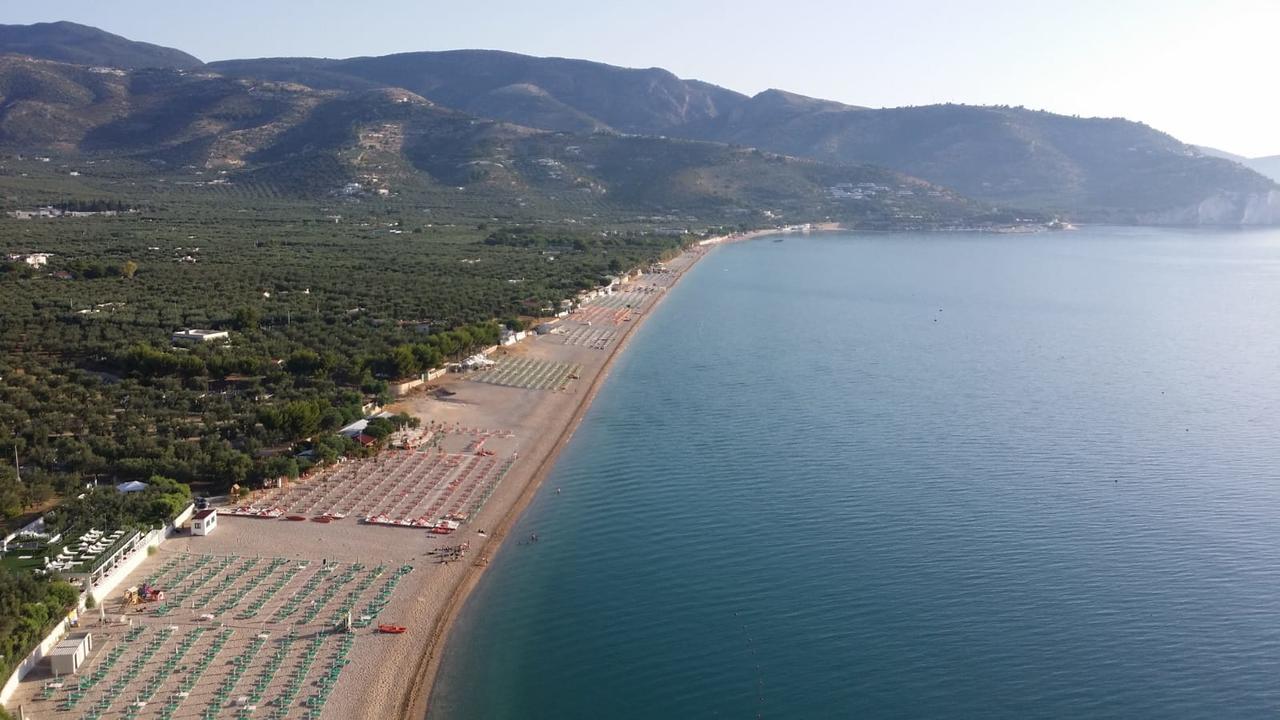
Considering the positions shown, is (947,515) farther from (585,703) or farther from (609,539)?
(585,703)

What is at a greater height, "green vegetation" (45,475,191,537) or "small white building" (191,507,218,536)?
"green vegetation" (45,475,191,537)

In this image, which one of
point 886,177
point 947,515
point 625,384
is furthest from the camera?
point 886,177

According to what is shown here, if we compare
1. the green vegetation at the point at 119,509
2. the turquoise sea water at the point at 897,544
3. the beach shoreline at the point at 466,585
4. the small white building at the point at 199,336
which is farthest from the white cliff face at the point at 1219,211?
the green vegetation at the point at 119,509

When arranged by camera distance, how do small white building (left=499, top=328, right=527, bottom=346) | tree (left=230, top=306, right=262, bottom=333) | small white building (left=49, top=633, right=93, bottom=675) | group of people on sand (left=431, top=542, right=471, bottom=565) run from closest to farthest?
1. small white building (left=49, top=633, right=93, bottom=675)
2. group of people on sand (left=431, top=542, right=471, bottom=565)
3. tree (left=230, top=306, right=262, bottom=333)
4. small white building (left=499, top=328, right=527, bottom=346)

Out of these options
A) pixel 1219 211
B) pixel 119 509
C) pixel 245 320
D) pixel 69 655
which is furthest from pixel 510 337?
pixel 1219 211

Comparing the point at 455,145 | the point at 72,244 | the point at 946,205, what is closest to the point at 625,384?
the point at 72,244

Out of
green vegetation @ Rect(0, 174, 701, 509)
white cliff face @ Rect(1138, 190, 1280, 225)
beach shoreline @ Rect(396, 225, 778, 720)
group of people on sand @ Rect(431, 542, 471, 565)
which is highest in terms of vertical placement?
white cliff face @ Rect(1138, 190, 1280, 225)

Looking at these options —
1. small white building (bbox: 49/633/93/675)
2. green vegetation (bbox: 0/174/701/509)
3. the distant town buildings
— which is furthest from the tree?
small white building (bbox: 49/633/93/675)

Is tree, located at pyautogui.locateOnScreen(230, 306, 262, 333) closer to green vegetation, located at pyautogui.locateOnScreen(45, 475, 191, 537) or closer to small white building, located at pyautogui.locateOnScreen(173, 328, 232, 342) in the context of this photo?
small white building, located at pyautogui.locateOnScreen(173, 328, 232, 342)
